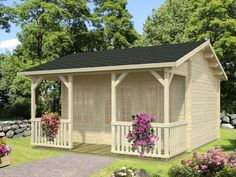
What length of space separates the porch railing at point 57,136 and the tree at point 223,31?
1446 centimetres

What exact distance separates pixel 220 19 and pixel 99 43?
32.9 ft

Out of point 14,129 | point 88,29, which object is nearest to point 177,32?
point 88,29

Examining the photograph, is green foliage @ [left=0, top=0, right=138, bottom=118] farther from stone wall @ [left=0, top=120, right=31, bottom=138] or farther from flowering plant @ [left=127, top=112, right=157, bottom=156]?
flowering plant @ [left=127, top=112, right=157, bottom=156]

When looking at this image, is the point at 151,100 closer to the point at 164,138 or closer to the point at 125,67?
the point at 125,67

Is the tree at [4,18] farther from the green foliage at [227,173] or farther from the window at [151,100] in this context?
the green foliage at [227,173]

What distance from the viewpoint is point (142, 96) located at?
43.1 feet

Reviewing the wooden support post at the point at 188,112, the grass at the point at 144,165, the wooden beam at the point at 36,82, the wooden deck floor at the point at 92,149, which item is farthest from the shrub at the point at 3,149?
the wooden support post at the point at 188,112

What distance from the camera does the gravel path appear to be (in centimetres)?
877

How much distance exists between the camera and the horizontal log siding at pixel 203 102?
514 inches

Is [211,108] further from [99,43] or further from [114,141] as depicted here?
[99,43]

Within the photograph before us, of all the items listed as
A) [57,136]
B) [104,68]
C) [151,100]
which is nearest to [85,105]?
[57,136]

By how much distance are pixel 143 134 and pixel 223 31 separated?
16637 mm

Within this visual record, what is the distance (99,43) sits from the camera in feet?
92.3

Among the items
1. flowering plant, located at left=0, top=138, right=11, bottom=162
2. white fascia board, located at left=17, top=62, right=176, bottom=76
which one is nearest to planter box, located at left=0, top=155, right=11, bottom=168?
flowering plant, located at left=0, top=138, right=11, bottom=162
